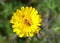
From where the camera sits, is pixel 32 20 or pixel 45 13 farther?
pixel 45 13

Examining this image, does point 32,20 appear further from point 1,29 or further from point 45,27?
Result: point 1,29

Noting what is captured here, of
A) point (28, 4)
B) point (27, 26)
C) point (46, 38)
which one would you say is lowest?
point (46, 38)

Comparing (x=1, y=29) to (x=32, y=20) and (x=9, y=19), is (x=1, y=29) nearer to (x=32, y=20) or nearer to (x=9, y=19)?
(x=9, y=19)

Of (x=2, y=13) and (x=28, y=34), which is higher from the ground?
(x=2, y=13)

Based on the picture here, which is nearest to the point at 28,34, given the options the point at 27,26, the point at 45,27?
the point at 27,26

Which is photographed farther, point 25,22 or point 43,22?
point 43,22

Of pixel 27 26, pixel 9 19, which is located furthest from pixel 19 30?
pixel 9 19
